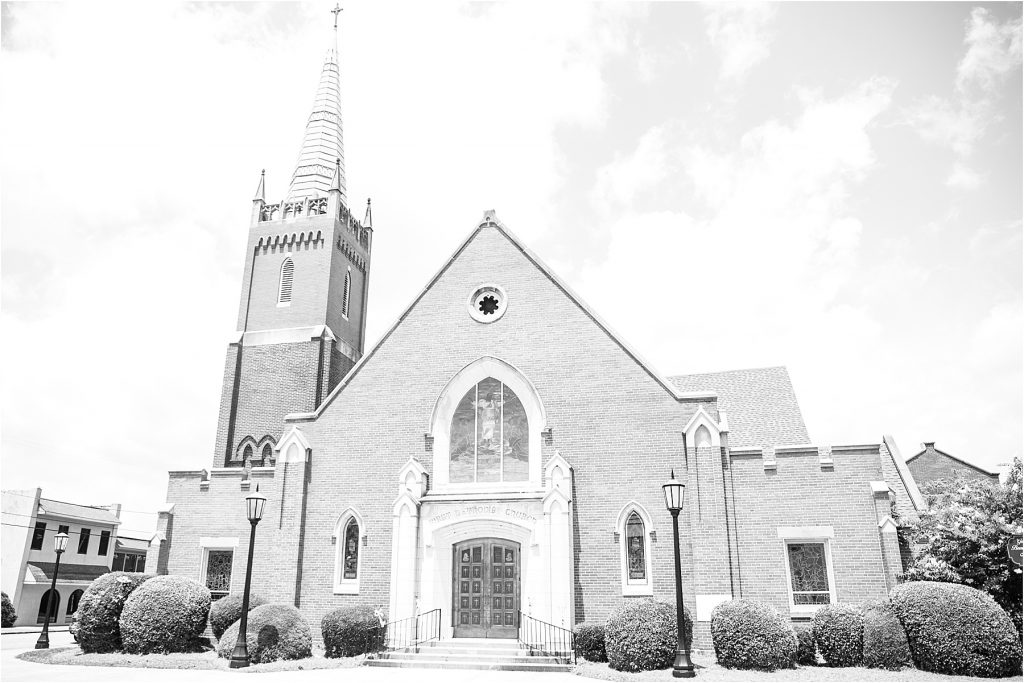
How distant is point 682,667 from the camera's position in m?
13.8

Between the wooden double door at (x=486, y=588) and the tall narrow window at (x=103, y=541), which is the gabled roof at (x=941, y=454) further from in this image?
the tall narrow window at (x=103, y=541)

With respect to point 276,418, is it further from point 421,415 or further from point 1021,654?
point 1021,654

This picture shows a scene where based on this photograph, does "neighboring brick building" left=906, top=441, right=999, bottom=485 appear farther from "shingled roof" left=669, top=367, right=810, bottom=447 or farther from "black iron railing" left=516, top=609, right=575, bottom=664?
"black iron railing" left=516, top=609, right=575, bottom=664

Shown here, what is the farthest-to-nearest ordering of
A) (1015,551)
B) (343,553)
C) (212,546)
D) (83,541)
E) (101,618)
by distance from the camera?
1. (83,541)
2. (212,546)
3. (343,553)
4. (101,618)
5. (1015,551)

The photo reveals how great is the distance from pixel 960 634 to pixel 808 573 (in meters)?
4.24

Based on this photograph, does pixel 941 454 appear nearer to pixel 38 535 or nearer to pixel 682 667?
pixel 682 667

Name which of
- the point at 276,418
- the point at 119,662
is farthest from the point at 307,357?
the point at 119,662

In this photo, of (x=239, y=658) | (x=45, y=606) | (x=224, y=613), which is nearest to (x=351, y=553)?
(x=224, y=613)

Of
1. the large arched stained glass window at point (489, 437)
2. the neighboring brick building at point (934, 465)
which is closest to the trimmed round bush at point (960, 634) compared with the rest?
the large arched stained glass window at point (489, 437)

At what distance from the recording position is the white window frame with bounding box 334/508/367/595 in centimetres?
1979

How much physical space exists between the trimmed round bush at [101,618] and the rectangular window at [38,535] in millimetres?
30391

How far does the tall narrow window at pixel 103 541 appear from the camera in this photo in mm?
49469

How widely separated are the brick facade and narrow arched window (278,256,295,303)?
8.79 metres

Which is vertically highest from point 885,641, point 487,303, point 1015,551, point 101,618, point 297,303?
point 297,303
